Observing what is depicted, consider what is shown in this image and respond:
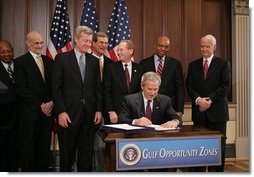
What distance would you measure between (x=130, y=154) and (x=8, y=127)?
1094mm

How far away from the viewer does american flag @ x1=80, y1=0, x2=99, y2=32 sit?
122 inches

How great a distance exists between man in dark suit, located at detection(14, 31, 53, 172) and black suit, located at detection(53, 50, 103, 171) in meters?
0.16

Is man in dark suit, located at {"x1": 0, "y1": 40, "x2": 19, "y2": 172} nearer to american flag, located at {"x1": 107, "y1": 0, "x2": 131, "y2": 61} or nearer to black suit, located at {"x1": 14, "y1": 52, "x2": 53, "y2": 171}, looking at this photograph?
black suit, located at {"x1": 14, "y1": 52, "x2": 53, "y2": 171}

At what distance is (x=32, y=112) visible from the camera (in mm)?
2699

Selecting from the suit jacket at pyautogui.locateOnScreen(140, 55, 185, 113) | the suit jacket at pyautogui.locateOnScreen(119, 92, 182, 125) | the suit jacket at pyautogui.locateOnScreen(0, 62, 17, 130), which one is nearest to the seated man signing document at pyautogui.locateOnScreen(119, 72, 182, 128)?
the suit jacket at pyautogui.locateOnScreen(119, 92, 182, 125)

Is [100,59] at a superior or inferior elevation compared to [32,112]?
superior

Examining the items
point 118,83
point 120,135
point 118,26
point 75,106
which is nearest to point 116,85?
point 118,83

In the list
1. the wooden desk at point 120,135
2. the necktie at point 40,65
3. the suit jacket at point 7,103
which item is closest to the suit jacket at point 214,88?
the wooden desk at point 120,135

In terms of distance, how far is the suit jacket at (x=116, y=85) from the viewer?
109 inches

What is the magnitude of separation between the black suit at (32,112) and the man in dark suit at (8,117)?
0.05 meters

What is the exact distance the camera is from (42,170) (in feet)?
8.70

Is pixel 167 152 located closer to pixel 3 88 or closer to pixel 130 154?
pixel 130 154

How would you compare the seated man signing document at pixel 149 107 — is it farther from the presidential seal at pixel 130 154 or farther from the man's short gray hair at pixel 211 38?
the man's short gray hair at pixel 211 38

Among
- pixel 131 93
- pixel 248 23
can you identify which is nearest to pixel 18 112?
pixel 131 93
